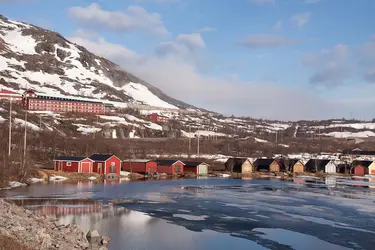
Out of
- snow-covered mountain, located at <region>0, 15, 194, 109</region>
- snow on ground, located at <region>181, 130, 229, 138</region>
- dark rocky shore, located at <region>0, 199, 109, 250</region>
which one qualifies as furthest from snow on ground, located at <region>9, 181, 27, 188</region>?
snow-covered mountain, located at <region>0, 15, 194, 109</region>

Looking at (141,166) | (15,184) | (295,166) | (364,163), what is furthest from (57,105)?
(15,184)

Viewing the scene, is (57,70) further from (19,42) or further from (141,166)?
(141,166)

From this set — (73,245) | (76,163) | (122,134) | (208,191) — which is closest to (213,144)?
(122,134)

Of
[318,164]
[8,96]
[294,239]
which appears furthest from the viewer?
[8,96]

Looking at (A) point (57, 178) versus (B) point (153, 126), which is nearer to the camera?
(A) point (57, 178)

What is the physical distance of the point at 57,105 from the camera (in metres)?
94.3

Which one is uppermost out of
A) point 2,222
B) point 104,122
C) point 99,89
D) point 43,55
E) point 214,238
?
point 43,55

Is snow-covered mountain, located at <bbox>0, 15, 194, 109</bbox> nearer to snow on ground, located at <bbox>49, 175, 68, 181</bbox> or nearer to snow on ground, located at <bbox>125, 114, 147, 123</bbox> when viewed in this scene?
snow on ground, located at <bbox>125, 114, 147, 123</bbox>

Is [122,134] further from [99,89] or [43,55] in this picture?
[43,55]

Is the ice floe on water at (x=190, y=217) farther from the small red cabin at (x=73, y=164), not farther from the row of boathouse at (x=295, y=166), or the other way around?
the row of boathouse at (x=295, y=166)

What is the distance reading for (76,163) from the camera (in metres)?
41.6

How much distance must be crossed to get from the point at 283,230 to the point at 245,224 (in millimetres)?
1645

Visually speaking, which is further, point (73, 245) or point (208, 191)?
point (208, 191)

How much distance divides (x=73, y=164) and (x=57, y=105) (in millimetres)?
55799
